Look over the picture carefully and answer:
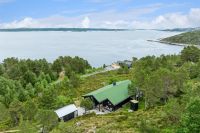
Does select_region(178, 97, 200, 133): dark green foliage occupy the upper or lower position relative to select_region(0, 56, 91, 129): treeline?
upper

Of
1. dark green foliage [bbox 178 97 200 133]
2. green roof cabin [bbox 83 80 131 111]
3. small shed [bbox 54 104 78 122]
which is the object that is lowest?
small shed [bbox 54 104 78 122]

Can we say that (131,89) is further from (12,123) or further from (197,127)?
(197,127)

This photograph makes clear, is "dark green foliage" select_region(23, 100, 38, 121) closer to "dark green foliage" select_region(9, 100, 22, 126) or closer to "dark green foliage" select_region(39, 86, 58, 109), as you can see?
"dark green foliage" select_region(9, 100, 22, 126)

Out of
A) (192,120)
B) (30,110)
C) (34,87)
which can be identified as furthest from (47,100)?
(192,120)

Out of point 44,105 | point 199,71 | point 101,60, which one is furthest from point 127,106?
point 101,60

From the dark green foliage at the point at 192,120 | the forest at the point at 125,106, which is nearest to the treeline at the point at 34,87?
the forest at the point at 125,106

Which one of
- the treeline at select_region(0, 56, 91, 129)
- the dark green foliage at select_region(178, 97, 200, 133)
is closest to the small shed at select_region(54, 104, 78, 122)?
the treeline at select_region(0, 56, 91, 129)

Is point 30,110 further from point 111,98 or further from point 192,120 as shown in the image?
point 192,120
